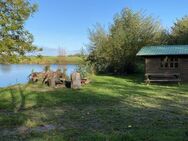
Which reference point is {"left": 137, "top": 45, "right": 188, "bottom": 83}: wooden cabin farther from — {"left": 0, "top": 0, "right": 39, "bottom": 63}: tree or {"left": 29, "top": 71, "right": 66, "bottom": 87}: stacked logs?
{"left": 0, "top": 0, "right": 39, "bottom": 63}: tree

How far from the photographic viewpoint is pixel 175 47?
92.9 ft

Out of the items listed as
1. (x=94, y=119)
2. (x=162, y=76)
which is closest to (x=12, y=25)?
(x=94, y=119)

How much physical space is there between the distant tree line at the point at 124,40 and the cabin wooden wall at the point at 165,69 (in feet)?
30.2

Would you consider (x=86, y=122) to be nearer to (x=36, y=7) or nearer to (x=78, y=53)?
(x=36, y=7)

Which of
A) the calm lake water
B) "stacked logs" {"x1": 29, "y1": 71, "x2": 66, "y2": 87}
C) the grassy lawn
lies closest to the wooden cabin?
the calm lake water

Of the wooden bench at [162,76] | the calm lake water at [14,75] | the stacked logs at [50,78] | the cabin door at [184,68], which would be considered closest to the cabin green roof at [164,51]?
the cabin door at [184,68]

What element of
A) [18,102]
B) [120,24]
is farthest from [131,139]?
[120,24]

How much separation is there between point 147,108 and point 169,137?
467cm

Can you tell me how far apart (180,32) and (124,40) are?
9.43 meters

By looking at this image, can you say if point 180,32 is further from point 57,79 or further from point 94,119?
point 94,119

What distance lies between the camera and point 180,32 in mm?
43219

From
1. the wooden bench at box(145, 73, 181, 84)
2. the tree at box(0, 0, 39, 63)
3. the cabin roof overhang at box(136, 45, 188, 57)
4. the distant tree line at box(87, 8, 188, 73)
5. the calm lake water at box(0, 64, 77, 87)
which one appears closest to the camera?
the tree at box(0, 0, 39, 63)

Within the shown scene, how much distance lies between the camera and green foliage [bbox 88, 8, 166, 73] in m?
37.2

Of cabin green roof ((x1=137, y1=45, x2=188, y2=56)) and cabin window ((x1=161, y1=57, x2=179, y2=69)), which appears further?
cabin window ((x1=161, y1=57, x2=179, y2=69))
